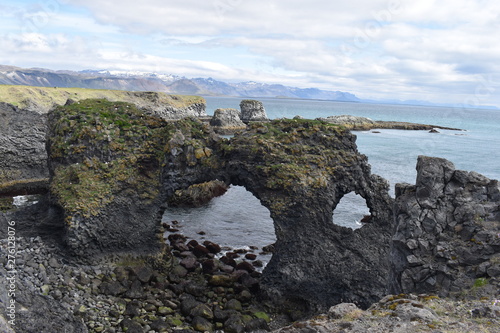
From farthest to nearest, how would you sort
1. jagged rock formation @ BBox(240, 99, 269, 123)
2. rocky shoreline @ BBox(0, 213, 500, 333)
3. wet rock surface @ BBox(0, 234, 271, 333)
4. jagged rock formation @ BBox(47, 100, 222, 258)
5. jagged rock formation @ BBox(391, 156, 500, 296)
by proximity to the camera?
jagged rock formation @ BBox(240, 99, 269, 123), jagged rock formation @ BBox(47, 100, 222, 258), wet rock surface @ BBox(0, 234, 271, 333), jagged rock formation @ BBox(391, 156, 500, 296), rocky shoreline @ BBox(0, 213, 500, 333)

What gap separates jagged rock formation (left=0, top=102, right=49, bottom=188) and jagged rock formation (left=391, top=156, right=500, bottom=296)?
4669 cm

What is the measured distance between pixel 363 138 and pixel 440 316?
387 feet

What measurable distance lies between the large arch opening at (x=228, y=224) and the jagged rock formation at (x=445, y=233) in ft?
51.8

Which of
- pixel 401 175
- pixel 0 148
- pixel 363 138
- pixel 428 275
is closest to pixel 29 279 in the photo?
pixel 428 275

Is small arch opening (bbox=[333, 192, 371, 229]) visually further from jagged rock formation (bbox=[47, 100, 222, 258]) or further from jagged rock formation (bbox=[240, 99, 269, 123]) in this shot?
jagged rock formation (bbox=[240, 99, 269, 123])

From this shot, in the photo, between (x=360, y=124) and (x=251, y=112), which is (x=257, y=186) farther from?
(x=360, y=124)

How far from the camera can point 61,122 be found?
30.8 m

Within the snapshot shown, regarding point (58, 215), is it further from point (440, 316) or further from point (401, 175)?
point (401, 175)

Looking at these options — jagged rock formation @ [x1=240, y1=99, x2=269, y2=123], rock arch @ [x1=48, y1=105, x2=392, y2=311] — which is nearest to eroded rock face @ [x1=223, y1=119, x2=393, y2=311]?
rock arch @ [x1=48, y1=105, x2=392, y2=311]

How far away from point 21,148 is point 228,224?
3083cm

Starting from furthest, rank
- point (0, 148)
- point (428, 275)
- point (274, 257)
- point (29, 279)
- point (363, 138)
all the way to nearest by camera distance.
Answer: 1. point (363, 138)
2. point (0, 148)
3. point (274, 257)
4. point (29, 279)
5. point (428, 275)

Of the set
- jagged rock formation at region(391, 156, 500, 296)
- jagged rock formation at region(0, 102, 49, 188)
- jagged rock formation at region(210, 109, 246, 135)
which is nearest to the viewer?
jagged rock formation at region(391, 156, 500, 296)

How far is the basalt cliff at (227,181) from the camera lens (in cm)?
2658

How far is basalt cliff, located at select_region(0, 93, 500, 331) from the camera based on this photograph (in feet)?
87.2
